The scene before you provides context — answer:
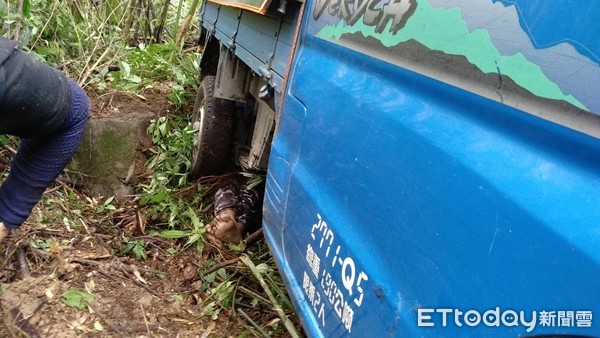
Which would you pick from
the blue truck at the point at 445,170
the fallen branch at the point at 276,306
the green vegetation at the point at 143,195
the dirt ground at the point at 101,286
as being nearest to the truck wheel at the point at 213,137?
the green vegetation at the point at 143,195

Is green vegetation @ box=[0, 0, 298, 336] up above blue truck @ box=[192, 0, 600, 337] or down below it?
below

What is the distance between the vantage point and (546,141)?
1044 millimetres

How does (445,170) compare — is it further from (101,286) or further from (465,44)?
(101,286)

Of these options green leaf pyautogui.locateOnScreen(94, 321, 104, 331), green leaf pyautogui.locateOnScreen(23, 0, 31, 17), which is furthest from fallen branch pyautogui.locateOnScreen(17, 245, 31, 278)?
green leaf pyautogui.locateOnScreen(23, 0, 31, 17)

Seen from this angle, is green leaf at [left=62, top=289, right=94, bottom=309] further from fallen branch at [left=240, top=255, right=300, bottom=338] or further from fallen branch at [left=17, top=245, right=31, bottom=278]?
fallen branch at [left=240, top=255, right=300, bottom=338]

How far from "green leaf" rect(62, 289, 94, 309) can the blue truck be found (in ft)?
3.68

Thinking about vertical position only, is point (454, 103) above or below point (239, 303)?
above

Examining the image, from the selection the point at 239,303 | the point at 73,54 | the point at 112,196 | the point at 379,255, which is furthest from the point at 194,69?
the point at 379,255

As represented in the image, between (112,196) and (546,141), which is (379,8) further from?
(112,196)

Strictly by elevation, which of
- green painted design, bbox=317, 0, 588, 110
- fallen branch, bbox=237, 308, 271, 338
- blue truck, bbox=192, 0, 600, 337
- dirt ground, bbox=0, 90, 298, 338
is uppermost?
green painted design, bbox=317, 0, 588, 110

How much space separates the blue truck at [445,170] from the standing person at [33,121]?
91cm

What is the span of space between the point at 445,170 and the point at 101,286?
86.4 inches

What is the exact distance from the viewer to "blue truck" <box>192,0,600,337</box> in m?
0.97

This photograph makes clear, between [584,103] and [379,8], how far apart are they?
824 millimetres
